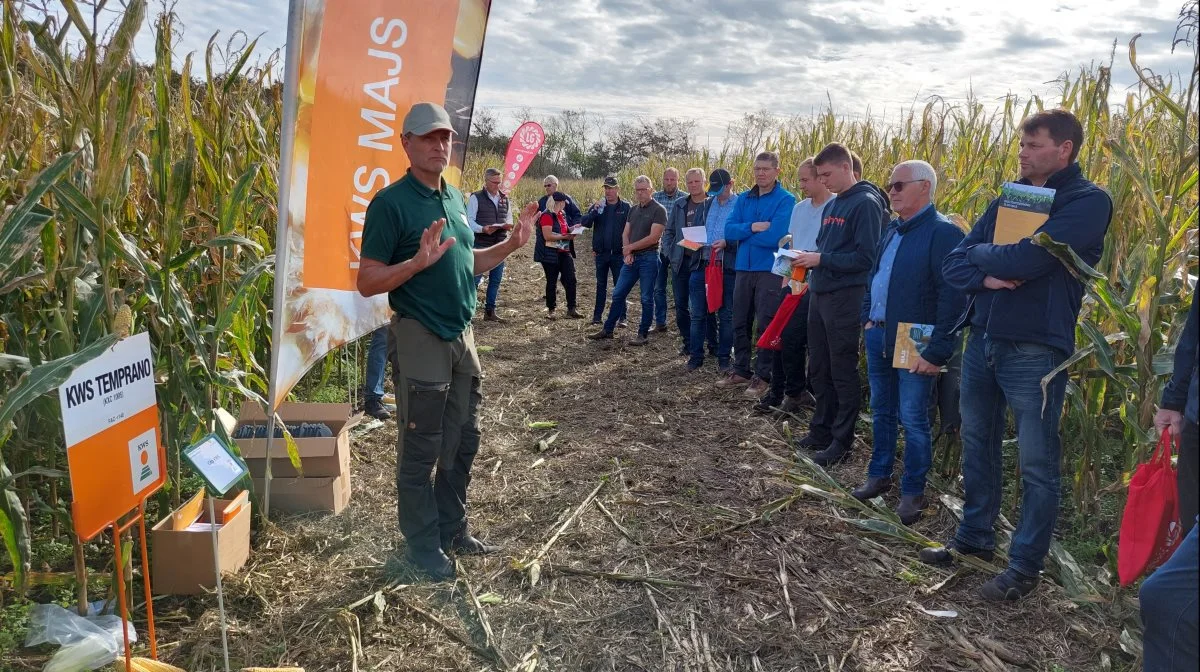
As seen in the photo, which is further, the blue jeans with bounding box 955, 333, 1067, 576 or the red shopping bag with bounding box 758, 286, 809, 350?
the red shopping bag with bounding box 758, 286, 809, 350

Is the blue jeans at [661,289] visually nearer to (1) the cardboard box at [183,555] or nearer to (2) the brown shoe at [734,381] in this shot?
(2) the brown shoe at [734,381]

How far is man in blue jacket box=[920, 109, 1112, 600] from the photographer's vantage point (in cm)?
291

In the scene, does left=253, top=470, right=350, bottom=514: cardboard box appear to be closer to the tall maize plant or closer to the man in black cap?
the tall maize plant

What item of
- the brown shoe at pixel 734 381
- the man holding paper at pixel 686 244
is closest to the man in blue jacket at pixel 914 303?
the brown shoe at pixel 734 381

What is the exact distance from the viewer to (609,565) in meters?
3.57

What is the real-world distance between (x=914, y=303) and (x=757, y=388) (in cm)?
269

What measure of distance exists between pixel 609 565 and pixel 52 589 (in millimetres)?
2366

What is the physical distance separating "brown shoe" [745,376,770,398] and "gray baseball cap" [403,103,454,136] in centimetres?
413

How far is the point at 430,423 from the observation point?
3.12 meters

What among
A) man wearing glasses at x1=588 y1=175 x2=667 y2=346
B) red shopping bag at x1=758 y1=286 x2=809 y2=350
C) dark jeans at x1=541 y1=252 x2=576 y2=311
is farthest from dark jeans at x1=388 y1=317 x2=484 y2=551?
dark jeans at x1=541 y1=252 x2=576 y2=311

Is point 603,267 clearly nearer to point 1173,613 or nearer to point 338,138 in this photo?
point 338,138

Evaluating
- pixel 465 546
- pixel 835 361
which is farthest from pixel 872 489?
pixel 465 546

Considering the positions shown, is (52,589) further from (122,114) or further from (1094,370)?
(1094,370)

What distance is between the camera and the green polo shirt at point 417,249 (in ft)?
9.61
